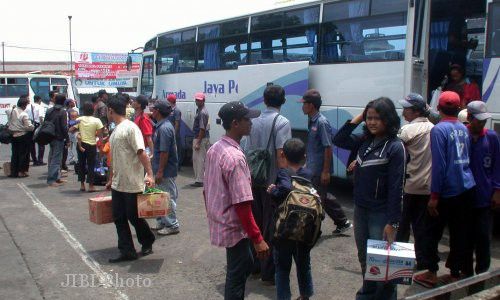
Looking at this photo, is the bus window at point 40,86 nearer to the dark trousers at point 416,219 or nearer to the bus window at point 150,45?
the bus window at point 150,45

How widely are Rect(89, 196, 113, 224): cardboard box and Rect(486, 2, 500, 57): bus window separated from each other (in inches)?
199

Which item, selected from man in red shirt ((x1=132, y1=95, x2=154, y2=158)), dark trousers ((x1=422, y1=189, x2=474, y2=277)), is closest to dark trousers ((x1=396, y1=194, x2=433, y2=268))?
dark trousers ((x1=422, y1=189, x2=474, y2=277))

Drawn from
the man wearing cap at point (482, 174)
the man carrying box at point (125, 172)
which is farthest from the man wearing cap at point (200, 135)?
the man wearing cap at point (482, 174)

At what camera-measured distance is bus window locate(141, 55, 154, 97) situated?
48.5 ft

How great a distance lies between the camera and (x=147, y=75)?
590 inches

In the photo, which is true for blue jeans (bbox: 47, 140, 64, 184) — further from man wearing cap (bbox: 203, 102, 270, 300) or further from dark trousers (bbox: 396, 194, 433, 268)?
man wearing cap (bbox: 203, 102, 270, 300)

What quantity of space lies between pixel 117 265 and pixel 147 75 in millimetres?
9945

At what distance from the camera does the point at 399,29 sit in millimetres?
7719

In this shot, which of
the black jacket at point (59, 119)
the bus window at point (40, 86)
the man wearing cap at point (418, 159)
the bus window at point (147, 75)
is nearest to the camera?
the man wearing cap at point (418, 159)

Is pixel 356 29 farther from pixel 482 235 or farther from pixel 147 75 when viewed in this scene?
pixel 147 75

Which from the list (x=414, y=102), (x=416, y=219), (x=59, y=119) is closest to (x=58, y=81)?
(x=59, y=119)

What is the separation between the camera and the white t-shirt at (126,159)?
5.64m

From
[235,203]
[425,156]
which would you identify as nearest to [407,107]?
[425,156]

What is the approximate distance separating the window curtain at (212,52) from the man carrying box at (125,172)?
6.00m
